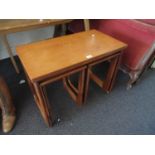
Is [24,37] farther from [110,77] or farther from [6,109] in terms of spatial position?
[110,77]

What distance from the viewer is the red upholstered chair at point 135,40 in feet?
4.05

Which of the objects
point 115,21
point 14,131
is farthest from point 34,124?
point 115,21

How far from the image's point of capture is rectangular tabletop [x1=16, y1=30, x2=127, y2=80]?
0.87m

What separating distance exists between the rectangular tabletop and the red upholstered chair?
0.93 feet

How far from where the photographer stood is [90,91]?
152cm

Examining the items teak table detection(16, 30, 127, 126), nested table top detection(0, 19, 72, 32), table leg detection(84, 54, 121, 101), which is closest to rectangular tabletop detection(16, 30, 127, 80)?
teak table detection(16, 30, 127, 126)

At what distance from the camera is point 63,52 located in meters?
1.02

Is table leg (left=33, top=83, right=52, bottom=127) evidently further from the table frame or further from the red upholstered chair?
the red upholstered chair

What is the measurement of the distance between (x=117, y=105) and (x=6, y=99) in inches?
40.0

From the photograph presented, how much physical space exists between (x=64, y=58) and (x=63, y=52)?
83 millimetres

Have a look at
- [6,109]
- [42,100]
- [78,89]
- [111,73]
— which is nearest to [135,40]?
[111,73]

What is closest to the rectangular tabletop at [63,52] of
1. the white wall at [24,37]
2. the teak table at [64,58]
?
the teak table at [64,58]
